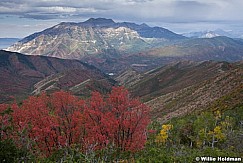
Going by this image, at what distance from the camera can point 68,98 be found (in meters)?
52.5

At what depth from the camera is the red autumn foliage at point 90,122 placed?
46.8 meters

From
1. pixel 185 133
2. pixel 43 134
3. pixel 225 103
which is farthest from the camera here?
pixel 225 103

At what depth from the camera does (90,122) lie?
49625 millimetres

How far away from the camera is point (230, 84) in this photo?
184875mm

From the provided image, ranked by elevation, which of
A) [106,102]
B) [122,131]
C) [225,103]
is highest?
[106,102]

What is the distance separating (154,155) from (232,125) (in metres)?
69.9

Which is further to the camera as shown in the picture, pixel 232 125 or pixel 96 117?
pixel 232 125

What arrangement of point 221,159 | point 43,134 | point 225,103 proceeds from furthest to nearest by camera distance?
point 225,103 → point 43,134 → point 221,159

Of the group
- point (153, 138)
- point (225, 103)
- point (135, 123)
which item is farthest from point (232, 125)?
point (135, 123)

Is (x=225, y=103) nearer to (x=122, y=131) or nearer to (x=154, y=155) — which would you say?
(x=122, y=131)

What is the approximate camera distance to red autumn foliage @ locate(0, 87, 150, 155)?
46.8 metres

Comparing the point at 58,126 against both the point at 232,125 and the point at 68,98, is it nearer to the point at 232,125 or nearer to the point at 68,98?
the point at 68,98

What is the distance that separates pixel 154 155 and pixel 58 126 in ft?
64.9

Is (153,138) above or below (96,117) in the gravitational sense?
below
